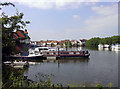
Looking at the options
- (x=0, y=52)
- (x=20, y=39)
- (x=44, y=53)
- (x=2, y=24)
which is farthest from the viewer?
(x=44, y=53)

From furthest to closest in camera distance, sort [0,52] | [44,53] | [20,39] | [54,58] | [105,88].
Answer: [44,53] < [54,58] < [105,88] < [20,39] < [0,52]

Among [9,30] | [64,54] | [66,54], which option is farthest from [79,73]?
[64,54]

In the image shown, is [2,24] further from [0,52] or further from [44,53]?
[44,53]

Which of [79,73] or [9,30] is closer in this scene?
[9,30]

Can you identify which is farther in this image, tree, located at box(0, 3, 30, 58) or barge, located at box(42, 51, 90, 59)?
barge, located at box(42, 51, 90, 59)

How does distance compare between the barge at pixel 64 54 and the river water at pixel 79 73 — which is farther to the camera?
the barge at pixel 64 54

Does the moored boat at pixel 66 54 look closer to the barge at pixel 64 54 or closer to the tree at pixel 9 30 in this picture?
the barge at pixel 64 54

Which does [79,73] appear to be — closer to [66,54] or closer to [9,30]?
[9,30]

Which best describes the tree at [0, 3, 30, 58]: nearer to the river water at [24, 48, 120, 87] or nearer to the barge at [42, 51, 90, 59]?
the river water at [24, 48, 120, 87]

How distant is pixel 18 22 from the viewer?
6840 millimetres

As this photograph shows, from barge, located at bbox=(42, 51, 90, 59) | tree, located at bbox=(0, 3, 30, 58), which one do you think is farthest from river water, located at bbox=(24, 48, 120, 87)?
barge, located at bbox=(42, 51, 90, 59)

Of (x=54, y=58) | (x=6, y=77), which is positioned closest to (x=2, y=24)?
(x=6, y=77)

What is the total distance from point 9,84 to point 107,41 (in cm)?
10860

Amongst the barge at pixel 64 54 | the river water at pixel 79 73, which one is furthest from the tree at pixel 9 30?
the barge at pixel 64 54
